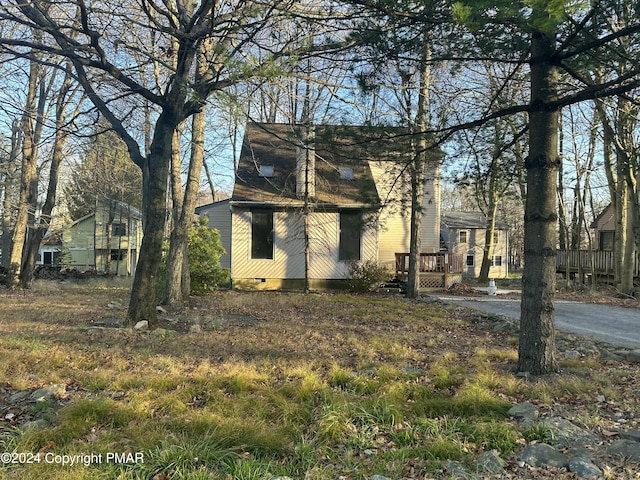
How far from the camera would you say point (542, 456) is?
2889mm

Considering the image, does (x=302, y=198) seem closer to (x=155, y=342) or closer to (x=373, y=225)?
(x=373, y=225)

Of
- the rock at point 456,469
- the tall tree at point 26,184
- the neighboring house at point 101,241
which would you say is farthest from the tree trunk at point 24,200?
the rock at point 456,469

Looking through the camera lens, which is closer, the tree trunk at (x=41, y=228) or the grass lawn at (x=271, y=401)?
the grass lawn at (x=271, y=401)

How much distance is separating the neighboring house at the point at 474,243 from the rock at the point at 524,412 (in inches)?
1018

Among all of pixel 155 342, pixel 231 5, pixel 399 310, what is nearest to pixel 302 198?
pixel 399 310

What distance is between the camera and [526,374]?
461cm

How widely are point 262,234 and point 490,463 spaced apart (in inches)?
540

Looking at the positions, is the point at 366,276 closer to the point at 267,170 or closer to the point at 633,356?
the point at 267,170

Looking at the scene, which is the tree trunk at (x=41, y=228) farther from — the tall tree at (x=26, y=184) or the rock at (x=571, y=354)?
the rock at (x=571, y=354)

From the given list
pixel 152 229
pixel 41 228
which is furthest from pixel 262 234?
pixel 152 229

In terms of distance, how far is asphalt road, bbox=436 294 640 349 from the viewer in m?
7.39

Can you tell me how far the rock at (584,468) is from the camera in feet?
8.71

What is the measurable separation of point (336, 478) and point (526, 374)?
2917mm

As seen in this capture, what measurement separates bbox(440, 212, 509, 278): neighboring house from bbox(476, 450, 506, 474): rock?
87.9 feet
